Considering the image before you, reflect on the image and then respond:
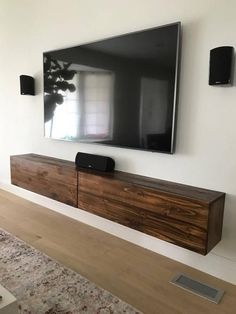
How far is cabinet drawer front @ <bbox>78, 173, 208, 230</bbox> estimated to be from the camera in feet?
5.32

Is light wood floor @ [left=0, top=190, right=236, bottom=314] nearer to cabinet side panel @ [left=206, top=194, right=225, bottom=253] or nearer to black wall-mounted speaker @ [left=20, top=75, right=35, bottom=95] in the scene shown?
cabinet side panel @ [left=206, top=194, right=225, bottom=253]

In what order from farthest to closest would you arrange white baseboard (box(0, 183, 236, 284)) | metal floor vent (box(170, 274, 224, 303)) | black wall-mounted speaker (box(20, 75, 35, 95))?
black wall-mounted speaker (box(20, 75, 35, 95))
white baseboard (box(0, 183, 236, 284))
metal floor vent (box(170, 274, 224, 303))

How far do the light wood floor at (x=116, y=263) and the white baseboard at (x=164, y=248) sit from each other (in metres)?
0.05

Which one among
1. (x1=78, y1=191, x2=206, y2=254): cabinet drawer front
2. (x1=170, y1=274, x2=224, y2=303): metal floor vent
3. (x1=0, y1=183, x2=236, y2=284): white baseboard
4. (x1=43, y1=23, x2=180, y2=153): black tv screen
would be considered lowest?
(x1=170, y1=274, x2=224, y2=303): metal floor vent

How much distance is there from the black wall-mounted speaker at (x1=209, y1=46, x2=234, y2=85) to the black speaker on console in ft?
3.54

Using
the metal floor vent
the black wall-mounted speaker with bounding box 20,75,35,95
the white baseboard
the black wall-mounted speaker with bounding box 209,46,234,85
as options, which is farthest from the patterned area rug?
the black wall-mounted speaker with bounding box 20,75,35,95

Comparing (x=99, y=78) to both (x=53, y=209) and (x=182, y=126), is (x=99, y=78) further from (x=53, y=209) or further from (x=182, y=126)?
(x=53, y=209)

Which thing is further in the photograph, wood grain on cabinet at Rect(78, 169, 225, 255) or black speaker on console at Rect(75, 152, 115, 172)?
black speaker on console at Rect(75, 152, 115, 172)

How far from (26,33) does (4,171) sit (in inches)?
73.4

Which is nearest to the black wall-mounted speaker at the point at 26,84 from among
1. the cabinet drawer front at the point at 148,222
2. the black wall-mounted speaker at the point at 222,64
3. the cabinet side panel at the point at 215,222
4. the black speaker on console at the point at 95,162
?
the black speaker on console at the point at 95,162

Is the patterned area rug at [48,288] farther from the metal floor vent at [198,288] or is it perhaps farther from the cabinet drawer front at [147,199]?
the cabinet drawer front at [147,199]

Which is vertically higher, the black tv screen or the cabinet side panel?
the black tv screen

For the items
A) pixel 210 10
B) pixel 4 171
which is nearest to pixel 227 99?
pixel 210 10

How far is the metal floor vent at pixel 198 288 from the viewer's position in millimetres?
1683
